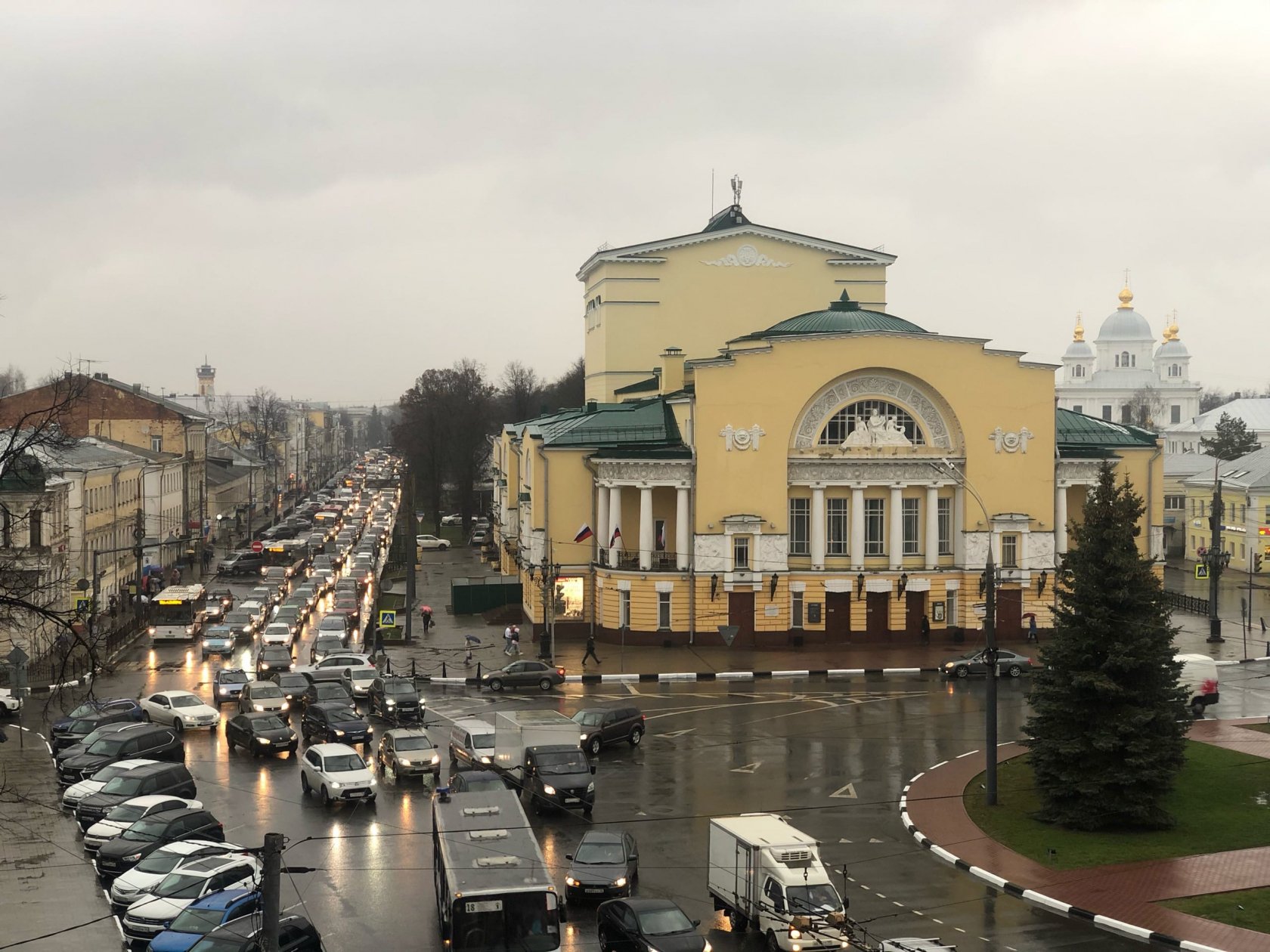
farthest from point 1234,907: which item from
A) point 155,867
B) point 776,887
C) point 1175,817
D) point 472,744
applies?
point 155,867

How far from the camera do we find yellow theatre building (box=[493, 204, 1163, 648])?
5662cm

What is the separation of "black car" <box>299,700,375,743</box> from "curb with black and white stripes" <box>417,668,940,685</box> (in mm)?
10210

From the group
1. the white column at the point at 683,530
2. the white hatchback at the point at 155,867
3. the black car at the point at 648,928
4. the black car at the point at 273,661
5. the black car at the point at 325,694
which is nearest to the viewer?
the black car at the point at 648,928

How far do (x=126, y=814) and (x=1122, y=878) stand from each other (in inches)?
775

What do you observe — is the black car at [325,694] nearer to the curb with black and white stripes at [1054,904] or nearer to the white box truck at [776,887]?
the curb with black and white stripes at [1054,904]

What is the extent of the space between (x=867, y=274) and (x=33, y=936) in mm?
60212

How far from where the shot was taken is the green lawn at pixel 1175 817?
28344 millimetres

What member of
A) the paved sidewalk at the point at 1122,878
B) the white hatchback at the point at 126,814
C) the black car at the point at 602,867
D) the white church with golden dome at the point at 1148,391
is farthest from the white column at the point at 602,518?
the white church with golden dome at the point at 1148,391

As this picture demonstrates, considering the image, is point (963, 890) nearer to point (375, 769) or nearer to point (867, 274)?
point (375, 769)

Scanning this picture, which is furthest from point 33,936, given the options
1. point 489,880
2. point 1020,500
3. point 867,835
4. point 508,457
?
point 508,457

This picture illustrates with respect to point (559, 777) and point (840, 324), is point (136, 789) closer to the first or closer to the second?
point (559, 777)

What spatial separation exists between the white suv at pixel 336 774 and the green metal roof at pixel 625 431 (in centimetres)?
2790

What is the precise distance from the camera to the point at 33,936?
2273 centimetres

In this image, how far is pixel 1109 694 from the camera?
30375mm
